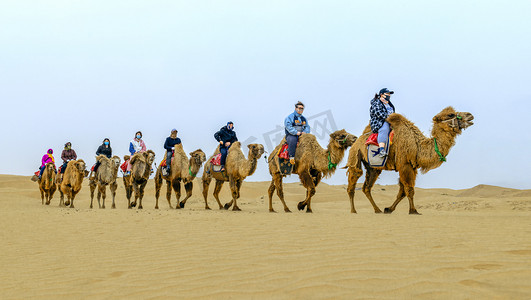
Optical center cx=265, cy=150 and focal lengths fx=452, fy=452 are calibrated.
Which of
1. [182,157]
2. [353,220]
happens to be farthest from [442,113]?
[182,157]

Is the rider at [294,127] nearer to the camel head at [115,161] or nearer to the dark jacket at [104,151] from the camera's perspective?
the camel head at [115,161]

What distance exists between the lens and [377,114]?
1020cm

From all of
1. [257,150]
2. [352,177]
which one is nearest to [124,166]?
[257,150]

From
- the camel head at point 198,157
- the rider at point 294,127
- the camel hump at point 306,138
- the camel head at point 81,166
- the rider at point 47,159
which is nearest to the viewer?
the camel hump at point 306,138

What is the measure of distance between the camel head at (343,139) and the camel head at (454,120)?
6.74 ft

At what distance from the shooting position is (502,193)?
24906 millimetres

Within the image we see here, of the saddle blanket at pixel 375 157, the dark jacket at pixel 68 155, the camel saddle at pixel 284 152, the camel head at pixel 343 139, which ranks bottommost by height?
the saddle blanket at pixel 375 157

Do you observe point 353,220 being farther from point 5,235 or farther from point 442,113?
point 5,235

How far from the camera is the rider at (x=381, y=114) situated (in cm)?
998

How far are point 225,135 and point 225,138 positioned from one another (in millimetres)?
98

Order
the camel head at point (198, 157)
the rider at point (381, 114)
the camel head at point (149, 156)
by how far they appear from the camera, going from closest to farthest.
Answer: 1. the rider at point (381, 114)
2. the camel head at point (198, 157)
3. the camel head at point (149, 156)

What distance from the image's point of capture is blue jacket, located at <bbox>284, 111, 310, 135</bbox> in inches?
466

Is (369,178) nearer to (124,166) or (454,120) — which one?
(454,120)

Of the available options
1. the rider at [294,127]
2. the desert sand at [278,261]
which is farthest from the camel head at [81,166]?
the rider at [294,127]
